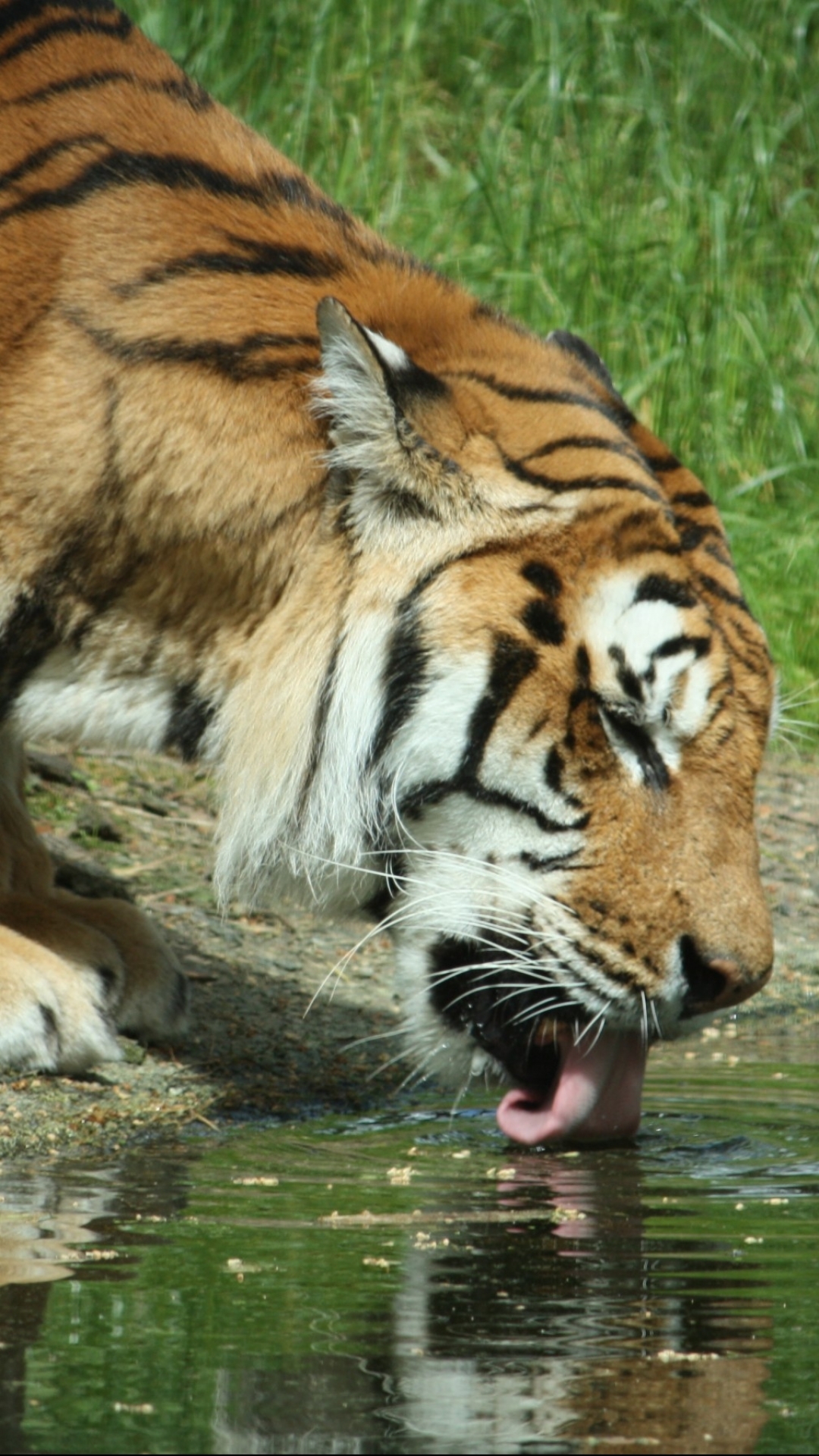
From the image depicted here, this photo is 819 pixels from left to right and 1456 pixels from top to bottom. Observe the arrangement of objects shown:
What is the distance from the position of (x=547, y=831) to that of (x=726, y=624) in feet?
1.37

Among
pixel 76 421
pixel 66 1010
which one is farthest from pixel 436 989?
pixel 76 421

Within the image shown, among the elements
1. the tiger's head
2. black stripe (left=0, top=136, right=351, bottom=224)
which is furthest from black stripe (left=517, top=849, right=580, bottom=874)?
black stripe (left=0, top=136, right=351, bottom=224)

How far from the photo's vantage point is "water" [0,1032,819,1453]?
1.56 m

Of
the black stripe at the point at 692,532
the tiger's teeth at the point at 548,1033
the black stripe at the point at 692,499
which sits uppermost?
the black stripe at the point at 692,499

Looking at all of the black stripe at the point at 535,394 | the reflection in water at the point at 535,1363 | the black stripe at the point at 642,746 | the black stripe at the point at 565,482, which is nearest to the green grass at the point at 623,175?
the black stripe at the point at 535,394

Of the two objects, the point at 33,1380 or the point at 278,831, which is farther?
the point at 278,831

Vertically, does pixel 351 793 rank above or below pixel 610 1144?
above

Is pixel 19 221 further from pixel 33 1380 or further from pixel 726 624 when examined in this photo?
pixel 33 1380

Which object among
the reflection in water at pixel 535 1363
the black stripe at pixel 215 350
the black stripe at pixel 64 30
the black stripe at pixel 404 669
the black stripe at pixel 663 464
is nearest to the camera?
the reflection in water at pixel 535 1363

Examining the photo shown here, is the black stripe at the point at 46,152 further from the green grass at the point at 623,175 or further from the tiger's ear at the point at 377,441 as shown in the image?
the green grass at the point at 623,175

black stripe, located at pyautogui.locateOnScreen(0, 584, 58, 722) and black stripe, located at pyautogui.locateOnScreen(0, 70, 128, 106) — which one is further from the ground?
black stripe, located at pyautogui.locateOnScreen(0, 70, 128, 106)

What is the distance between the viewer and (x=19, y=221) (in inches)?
116

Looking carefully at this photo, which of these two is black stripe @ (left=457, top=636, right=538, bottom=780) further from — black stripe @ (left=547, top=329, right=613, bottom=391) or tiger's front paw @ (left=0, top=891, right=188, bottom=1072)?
tiger's front paw @ (left=0, top=891, right=188, bottom=1072)

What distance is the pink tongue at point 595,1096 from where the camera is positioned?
283cm
